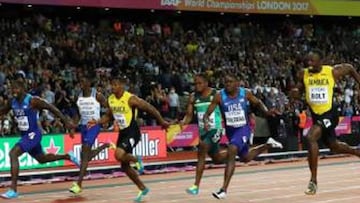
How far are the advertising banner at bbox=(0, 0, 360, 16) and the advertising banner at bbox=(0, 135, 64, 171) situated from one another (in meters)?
7.86

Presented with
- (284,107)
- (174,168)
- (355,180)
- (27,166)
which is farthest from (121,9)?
(355,180)

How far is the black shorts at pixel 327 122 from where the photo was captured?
45.0ft

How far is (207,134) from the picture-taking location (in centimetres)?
1479

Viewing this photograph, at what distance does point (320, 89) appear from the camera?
45.1ft

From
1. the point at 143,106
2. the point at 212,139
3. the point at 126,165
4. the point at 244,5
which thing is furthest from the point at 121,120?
the point at 244,5

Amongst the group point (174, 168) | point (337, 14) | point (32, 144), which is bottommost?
point (174, 168)

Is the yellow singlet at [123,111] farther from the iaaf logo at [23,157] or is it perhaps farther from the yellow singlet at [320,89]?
the iaaf logo at [23,157]

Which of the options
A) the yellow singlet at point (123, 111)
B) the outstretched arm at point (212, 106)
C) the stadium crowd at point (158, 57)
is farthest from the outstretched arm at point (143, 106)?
the stadium crowd at point (158, 57)

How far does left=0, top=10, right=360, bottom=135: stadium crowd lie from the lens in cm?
2523

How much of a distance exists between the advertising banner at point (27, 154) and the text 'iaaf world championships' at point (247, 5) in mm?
12689

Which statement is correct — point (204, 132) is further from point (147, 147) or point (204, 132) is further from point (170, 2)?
point (170, 2)

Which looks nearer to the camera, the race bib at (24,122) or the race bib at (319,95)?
the race bib at (319,95)

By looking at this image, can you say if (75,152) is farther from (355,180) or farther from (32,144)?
(355,180)

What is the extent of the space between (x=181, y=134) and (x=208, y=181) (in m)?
5.47
